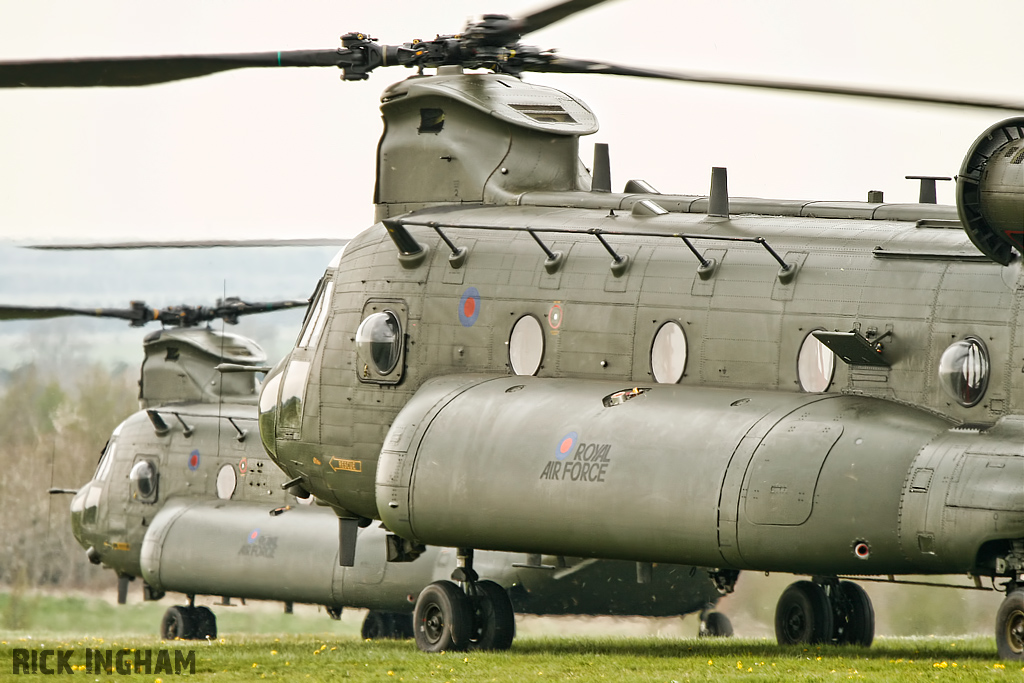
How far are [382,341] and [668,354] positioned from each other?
3.45 meters

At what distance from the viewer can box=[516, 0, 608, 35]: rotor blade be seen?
15377 millimetres

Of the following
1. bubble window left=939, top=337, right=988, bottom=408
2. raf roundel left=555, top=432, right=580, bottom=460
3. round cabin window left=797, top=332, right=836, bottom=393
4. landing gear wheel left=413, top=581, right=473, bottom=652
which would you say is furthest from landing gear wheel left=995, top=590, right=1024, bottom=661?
landing gear wheel left=413, top=581, right=473, bottom=652

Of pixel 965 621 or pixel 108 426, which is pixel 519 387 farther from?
pixel 108 426

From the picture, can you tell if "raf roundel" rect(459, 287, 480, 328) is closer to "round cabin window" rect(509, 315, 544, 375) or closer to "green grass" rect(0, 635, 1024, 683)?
"round cabin window" rect(509, 315, 544, 375)

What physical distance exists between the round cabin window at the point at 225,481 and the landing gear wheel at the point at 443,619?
9.65m

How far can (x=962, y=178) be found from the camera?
481 inches

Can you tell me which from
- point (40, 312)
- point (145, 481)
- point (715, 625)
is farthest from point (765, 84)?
point (145, 481)

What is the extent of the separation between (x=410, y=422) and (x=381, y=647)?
3.38 m

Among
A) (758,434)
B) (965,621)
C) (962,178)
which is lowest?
(965,621)

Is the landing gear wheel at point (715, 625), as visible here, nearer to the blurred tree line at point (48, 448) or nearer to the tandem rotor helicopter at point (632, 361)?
the tandem rotor helicopter at point (632, 361)

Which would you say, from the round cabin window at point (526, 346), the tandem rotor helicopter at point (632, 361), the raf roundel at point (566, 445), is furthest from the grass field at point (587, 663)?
the round cabin window at point (526, 346)

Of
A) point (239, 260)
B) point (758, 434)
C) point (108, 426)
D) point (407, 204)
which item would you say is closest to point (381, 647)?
point (407, 204)

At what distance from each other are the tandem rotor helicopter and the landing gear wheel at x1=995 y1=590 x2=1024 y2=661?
0.02 m

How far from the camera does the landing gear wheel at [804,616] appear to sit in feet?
54.4
